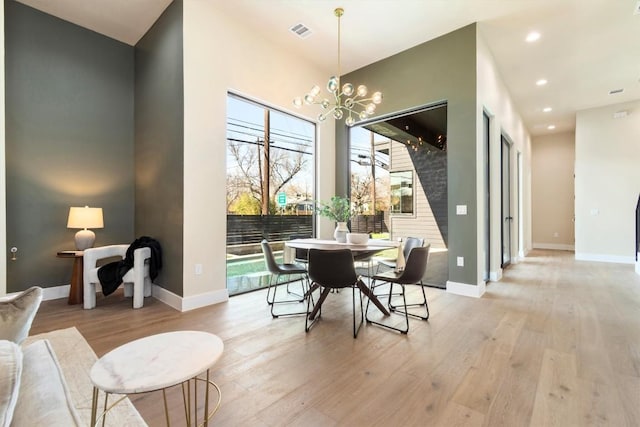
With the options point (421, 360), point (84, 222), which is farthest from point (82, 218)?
point (421, 360)

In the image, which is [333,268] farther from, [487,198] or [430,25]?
[430,25]

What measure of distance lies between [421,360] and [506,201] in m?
5.25

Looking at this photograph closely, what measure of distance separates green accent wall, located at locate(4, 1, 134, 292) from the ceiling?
1.10 feet

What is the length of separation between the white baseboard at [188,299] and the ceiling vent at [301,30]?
3682 mm

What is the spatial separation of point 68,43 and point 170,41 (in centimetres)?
157

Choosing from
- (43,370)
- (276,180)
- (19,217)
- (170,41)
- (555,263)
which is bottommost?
(555,263)

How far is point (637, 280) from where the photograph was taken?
4730 mm

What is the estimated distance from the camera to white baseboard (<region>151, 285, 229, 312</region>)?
328 centimetres

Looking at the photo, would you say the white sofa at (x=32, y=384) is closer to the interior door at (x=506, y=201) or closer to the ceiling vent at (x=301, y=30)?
the ceiling vent at (x=301, y=30)

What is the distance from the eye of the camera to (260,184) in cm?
424

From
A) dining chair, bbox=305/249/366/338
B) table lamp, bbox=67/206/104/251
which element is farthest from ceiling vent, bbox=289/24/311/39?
table lamp, bbox=67/206/104/251

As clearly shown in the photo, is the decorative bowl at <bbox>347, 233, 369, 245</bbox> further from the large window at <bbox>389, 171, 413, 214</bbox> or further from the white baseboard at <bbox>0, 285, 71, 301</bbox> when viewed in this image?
the white baseboard at <bbox>0, 285, 71, 301</bbox>

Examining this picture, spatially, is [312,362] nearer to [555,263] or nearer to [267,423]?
[267,423]

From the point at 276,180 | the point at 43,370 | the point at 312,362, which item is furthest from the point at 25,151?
the point at 312,362
